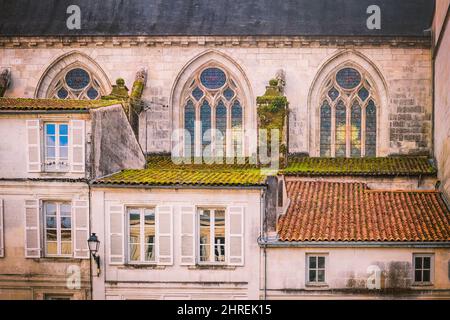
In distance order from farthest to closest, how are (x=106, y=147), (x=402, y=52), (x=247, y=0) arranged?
(x=247, y=0) → (x=402, y=52) → (x=106, y=147)

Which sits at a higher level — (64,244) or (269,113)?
(269,113)

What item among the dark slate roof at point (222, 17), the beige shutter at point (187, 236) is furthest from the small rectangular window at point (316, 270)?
the dark slate roof at point (222, 17)

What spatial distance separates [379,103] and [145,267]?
11.5 meters

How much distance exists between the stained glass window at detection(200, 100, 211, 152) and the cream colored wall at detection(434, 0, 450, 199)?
7960 mm

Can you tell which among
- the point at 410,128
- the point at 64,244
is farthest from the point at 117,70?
the point at 410,128

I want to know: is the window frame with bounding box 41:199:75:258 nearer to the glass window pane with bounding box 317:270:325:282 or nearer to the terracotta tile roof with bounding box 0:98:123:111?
the terracotta tile roof with bounding box 0:98:123:111

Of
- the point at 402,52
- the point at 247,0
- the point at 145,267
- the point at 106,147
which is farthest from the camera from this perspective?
the point at 247,0

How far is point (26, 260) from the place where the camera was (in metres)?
16.0

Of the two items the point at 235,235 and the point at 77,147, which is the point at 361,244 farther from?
the point at 77,147

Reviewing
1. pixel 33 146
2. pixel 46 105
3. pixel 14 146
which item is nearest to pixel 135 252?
pixel 33 146

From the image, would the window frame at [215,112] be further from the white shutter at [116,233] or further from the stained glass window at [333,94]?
the white shutter at [116,233]

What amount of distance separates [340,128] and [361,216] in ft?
23.1

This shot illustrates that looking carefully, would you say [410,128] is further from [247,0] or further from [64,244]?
[64,244]

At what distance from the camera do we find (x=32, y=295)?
16.0 metres
